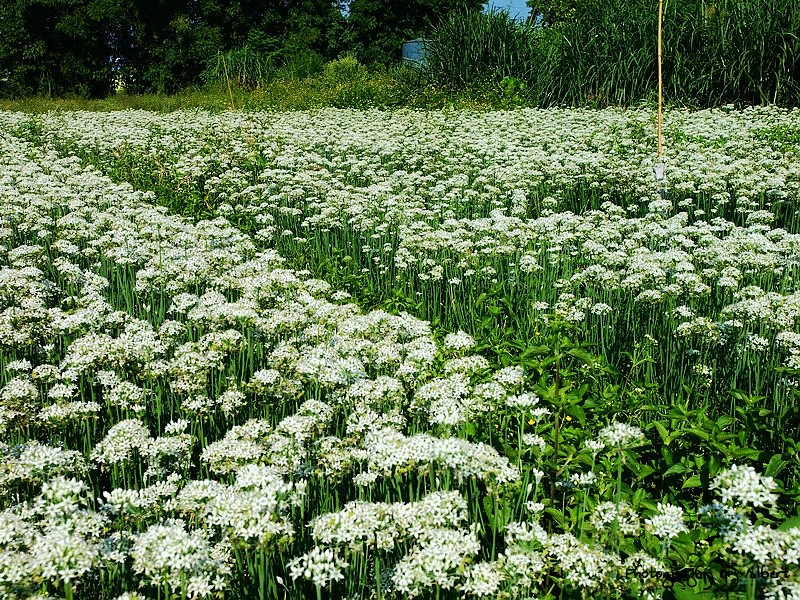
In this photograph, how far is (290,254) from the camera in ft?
25.1

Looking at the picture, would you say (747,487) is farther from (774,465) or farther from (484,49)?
(484,49)

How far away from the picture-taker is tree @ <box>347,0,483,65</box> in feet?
174

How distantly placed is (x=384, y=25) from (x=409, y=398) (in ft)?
183

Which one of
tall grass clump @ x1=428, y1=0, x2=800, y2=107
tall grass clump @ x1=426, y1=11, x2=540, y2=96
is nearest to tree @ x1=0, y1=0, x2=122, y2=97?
tall grass clump @ x1=426, y1=11, x2=540, y2=96

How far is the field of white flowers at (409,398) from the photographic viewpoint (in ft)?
7.42

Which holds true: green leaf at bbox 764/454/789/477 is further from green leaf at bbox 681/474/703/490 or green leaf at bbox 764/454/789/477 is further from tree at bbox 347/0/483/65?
tree at bbox 347/0/483/65

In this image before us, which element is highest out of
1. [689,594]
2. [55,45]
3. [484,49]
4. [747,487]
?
[55,45]

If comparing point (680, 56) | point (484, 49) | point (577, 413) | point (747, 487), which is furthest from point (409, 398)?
point (484, 49)

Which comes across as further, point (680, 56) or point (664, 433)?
point (680, 56)

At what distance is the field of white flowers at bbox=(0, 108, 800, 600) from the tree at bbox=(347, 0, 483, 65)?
156 feet

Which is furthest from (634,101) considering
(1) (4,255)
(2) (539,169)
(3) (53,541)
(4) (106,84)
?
(4) (106,84)

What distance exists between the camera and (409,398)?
3910 millimetres

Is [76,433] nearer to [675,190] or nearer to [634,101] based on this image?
[675,190]

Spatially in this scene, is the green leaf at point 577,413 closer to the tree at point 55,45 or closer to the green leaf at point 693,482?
the green leaf at point 693,482
